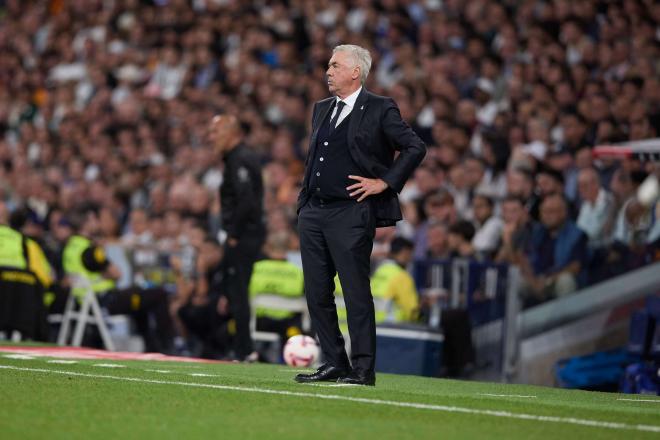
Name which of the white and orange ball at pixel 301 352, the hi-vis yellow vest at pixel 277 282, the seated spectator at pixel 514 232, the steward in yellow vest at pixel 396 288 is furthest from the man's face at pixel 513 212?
the white and orange ball at pixel 301 352

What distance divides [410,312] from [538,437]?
7158mm

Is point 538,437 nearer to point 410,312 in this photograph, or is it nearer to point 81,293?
point 410,312

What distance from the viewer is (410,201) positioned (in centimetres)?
1524

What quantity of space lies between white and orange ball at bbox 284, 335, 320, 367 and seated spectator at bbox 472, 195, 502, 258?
9.28ft

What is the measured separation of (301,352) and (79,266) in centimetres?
491

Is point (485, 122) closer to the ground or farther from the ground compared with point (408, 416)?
farther from the ground

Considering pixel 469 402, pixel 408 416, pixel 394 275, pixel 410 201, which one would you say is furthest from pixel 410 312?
pixel 408 416

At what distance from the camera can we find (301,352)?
37.8ft

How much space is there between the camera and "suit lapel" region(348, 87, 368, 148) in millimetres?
8273

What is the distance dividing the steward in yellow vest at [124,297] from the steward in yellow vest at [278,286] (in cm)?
186

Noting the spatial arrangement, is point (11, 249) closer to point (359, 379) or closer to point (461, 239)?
point (461, 239)

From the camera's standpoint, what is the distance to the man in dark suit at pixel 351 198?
821 cm

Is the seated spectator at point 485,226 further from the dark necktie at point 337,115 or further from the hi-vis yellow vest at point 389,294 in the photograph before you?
the dark necktie at point 337,115

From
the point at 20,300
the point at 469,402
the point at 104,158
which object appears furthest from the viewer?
the point at 104,158
